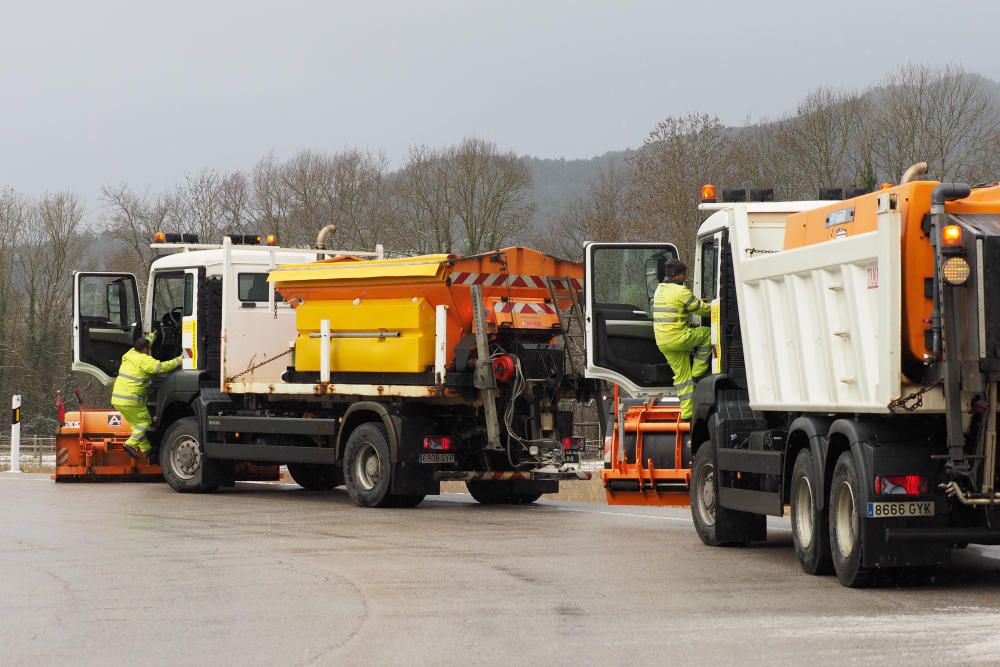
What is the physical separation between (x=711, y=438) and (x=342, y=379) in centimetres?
625

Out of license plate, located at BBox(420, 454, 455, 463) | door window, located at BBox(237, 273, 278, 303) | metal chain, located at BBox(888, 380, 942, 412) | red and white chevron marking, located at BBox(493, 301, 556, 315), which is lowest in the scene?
license plate, located at BBox(420, 454, 455, 463)

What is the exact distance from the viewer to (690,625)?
815cm

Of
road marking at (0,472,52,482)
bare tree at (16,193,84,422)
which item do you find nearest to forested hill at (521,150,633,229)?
bare tree at (16,193,84,422)

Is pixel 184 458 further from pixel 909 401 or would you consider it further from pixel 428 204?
pixel 428 204

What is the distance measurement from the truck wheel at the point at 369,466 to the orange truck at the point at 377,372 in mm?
20

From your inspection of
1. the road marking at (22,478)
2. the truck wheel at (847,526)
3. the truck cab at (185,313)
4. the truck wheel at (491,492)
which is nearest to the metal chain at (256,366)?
the truck cab at (185,313)

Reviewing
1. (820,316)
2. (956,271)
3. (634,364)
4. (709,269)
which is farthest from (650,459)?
(956,271)

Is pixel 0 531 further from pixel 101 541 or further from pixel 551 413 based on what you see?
pixel 551 413

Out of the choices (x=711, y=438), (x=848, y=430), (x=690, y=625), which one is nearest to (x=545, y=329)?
(x=711, y=438)

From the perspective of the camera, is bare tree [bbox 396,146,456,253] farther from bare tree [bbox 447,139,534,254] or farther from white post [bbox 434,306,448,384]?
white post [bbox 434,306,448,384]

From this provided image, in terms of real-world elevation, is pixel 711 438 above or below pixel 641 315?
below

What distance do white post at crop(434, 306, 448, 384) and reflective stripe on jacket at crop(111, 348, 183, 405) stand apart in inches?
198

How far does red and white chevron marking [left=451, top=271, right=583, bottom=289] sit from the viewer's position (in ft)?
54.1

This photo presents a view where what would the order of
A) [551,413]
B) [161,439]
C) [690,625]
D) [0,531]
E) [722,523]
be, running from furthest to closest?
[161,439] → [551,413] → [0,531] → [722,523] → [690,625]
